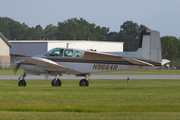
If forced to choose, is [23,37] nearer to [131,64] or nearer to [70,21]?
[70,21]

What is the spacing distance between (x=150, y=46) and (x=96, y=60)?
11.9 feet

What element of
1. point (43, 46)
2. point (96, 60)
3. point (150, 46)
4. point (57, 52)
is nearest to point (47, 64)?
point (57, 52)

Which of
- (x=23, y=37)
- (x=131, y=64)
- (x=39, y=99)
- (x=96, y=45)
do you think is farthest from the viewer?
(x=23, y=37)

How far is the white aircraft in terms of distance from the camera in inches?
814

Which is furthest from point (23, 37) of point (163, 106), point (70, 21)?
point (163, 106)

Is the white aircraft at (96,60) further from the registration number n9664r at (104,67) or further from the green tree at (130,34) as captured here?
the green tree at (130,34)

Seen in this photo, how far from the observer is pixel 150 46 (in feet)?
68.3

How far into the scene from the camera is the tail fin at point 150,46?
815 inches

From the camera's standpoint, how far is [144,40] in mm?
20906

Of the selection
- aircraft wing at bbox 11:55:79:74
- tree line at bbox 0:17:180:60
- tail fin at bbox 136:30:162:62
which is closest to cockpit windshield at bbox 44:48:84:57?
aircraft wing at bbox 11:55:79:74

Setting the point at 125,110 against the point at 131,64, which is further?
the point at 131,64

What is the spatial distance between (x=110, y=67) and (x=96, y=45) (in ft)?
176

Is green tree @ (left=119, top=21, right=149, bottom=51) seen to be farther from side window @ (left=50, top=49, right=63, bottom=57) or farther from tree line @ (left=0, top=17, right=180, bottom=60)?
side window @ (left=50, top=49, right=63, bottom=57)

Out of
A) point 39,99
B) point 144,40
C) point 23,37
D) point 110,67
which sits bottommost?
point 39,99
